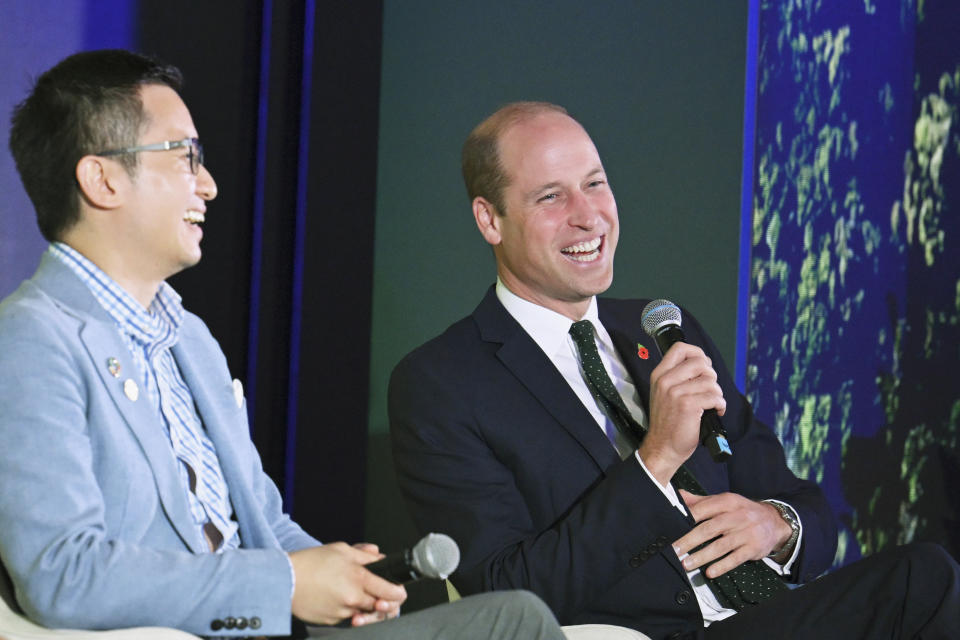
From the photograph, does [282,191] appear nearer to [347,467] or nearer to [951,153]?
[347,467]

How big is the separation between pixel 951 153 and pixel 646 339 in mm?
1469

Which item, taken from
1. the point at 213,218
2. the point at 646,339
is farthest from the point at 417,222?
the point at 646,339

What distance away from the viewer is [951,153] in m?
3.49

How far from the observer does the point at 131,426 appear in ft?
5.50

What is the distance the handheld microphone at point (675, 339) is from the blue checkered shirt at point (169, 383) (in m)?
0.84

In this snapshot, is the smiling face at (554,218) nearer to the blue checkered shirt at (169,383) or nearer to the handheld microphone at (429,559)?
the blue checkered shirt at (169,383)

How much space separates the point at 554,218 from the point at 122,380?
117 cm

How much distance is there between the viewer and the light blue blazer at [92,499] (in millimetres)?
1515

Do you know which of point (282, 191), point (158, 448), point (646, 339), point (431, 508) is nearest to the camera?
point (158, 448)

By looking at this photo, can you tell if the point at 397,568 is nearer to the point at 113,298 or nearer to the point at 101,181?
the point at 113,298

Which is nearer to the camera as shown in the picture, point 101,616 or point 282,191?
point 101,616

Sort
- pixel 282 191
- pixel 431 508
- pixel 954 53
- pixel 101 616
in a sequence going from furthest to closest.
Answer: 1. pixel 282 191
2. pixel 954 53
3. pixel 431 508
4. pixel 101 616

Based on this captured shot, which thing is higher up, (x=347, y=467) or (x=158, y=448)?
(x=158, y=448)

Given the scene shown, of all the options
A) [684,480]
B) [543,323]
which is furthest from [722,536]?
[543,323]
